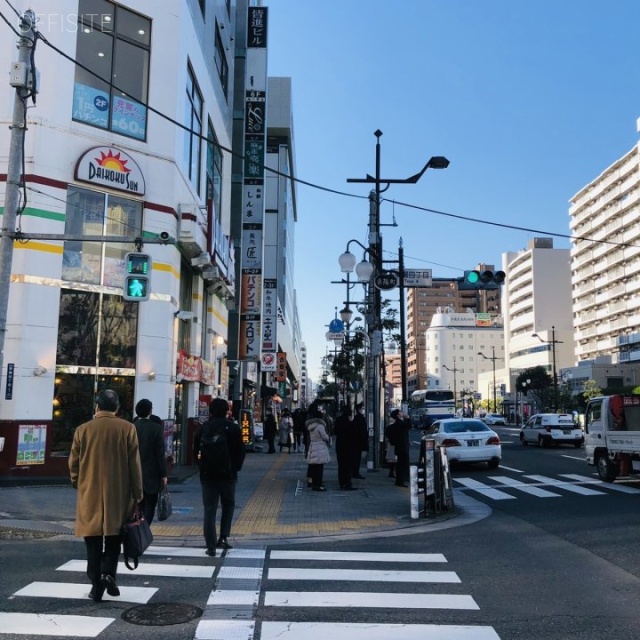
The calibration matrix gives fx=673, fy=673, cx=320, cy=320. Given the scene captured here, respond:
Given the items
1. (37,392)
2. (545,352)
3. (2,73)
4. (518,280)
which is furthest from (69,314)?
(518,280)

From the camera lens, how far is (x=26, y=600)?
5.78 m

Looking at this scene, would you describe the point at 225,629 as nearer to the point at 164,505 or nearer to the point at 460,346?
the point at 164,505

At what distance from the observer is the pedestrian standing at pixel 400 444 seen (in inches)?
611

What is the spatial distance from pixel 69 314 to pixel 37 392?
6.05 feet

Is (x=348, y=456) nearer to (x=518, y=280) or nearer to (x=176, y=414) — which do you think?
(x=176, y=414)

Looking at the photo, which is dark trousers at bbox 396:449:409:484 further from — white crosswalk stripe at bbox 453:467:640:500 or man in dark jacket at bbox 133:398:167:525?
man in dark jacket at bbox 133:398:167:525

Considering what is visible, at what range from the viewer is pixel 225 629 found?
5.13m

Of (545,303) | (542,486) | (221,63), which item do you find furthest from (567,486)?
(545,303)

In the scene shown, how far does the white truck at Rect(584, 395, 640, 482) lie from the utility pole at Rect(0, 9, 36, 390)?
41.2 ft

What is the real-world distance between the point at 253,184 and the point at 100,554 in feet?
80.3

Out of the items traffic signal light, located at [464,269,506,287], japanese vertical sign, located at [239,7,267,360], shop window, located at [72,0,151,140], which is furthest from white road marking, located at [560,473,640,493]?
japanese vertical sign, located at [239,7,267,360]

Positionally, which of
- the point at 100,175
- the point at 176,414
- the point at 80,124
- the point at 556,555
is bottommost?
the point at 556,555

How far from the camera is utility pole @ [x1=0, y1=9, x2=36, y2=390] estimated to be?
9.91 m

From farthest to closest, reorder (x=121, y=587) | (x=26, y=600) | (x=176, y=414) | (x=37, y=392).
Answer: (x=176, y=414) < (x=37, y=392) < (x=121, y=587) < (x=26, y=600)
